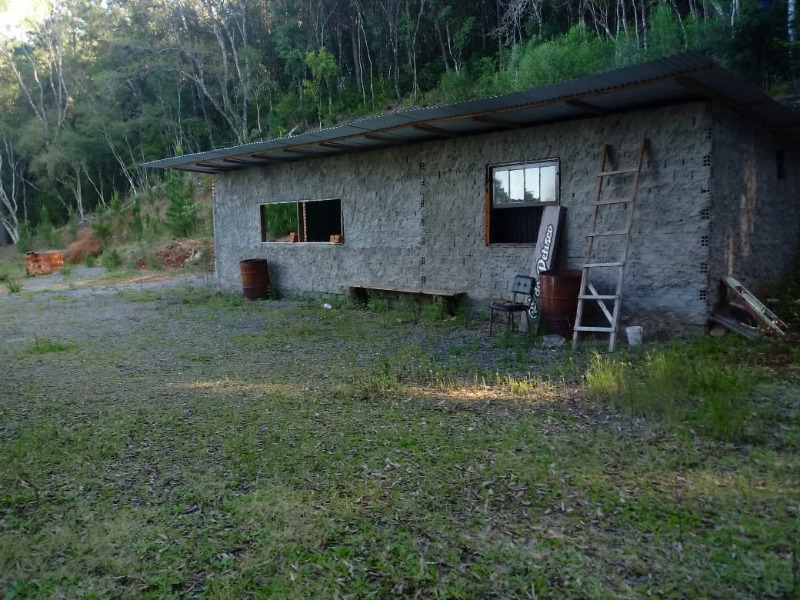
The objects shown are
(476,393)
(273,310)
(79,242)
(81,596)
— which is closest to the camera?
(81,596)

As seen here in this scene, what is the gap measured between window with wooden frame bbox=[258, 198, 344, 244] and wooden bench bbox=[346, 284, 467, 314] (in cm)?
109

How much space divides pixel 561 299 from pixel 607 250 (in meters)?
0.93

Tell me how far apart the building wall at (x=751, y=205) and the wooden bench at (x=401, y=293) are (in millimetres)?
3822

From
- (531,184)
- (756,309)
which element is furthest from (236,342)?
(756,309)

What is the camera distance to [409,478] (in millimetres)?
3660

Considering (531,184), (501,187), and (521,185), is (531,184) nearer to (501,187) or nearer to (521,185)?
(521,185)

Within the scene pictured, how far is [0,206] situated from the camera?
3516 centimetres

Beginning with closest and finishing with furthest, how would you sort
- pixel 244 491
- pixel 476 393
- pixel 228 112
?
pixel 244 491 < pixel 476 393 < pixel 228 112

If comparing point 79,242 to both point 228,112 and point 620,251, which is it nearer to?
point 228,112

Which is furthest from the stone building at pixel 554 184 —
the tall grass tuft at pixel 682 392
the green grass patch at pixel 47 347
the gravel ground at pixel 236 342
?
the green grass patch at pixel 47 347

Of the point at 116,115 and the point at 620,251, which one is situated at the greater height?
the point at 116,115

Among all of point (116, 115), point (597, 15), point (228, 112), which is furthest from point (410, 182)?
point (116, 115)

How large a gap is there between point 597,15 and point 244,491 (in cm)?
2123

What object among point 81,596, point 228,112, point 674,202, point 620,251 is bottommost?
point 81,596
